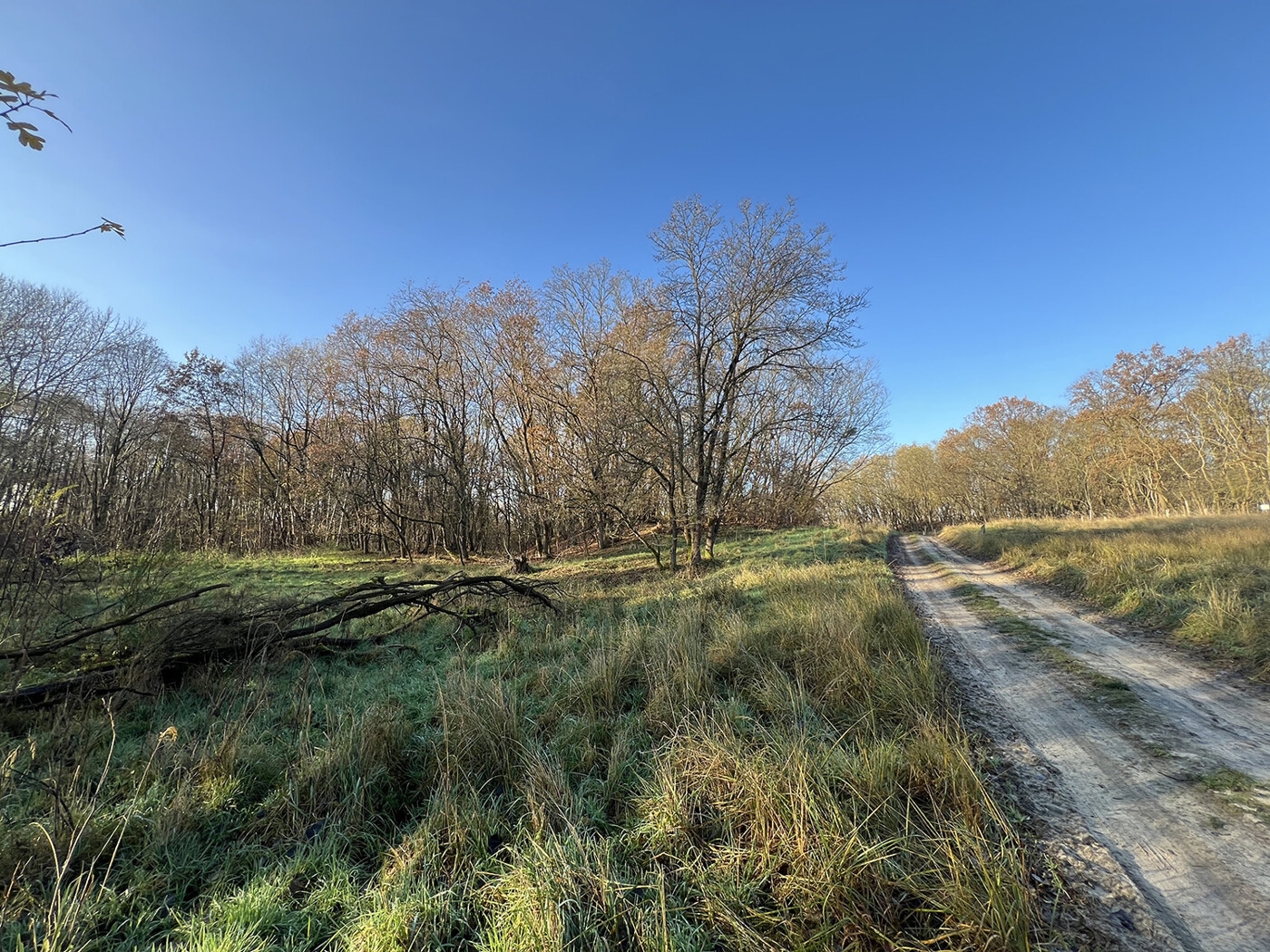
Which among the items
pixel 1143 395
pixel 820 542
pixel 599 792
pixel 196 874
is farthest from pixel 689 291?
pixel 1143 395

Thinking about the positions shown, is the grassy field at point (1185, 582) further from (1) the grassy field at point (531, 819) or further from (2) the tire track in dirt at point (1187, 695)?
(1) the grassy field at point (531, 819)

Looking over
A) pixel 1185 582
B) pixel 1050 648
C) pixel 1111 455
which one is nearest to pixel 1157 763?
pixel 1050 648

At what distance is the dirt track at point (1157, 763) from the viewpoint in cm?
227

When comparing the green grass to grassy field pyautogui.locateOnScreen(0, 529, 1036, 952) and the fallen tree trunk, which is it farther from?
the fallen tree trunk

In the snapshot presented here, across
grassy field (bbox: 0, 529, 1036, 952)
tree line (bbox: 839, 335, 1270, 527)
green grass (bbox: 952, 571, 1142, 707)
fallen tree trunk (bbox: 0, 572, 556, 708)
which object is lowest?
green grass (bbox: 952, 571, 1142, 707)

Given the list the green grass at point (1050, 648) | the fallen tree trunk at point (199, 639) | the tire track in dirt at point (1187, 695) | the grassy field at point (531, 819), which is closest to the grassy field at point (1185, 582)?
the tire track in dirt at point (1187, 695)

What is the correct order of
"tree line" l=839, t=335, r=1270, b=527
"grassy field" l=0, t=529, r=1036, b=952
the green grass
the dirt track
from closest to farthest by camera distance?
1. "grassy field" l=0, t=529, r=1036, b=952
2. the dirt track
3. the green grass
4. "tree line" l=839, t=335, r=1270, b=527

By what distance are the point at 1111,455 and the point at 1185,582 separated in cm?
3853

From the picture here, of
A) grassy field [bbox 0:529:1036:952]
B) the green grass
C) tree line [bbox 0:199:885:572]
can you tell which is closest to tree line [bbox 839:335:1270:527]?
tree line [bbox 0:199:885:572]

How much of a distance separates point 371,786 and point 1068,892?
14.5 ft

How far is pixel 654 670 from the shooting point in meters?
5.22

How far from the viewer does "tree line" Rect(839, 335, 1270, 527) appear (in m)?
29.5

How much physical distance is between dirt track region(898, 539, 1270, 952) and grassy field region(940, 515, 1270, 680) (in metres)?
0.74

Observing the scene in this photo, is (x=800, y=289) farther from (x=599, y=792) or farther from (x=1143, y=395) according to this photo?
(x=1143, y=395)
